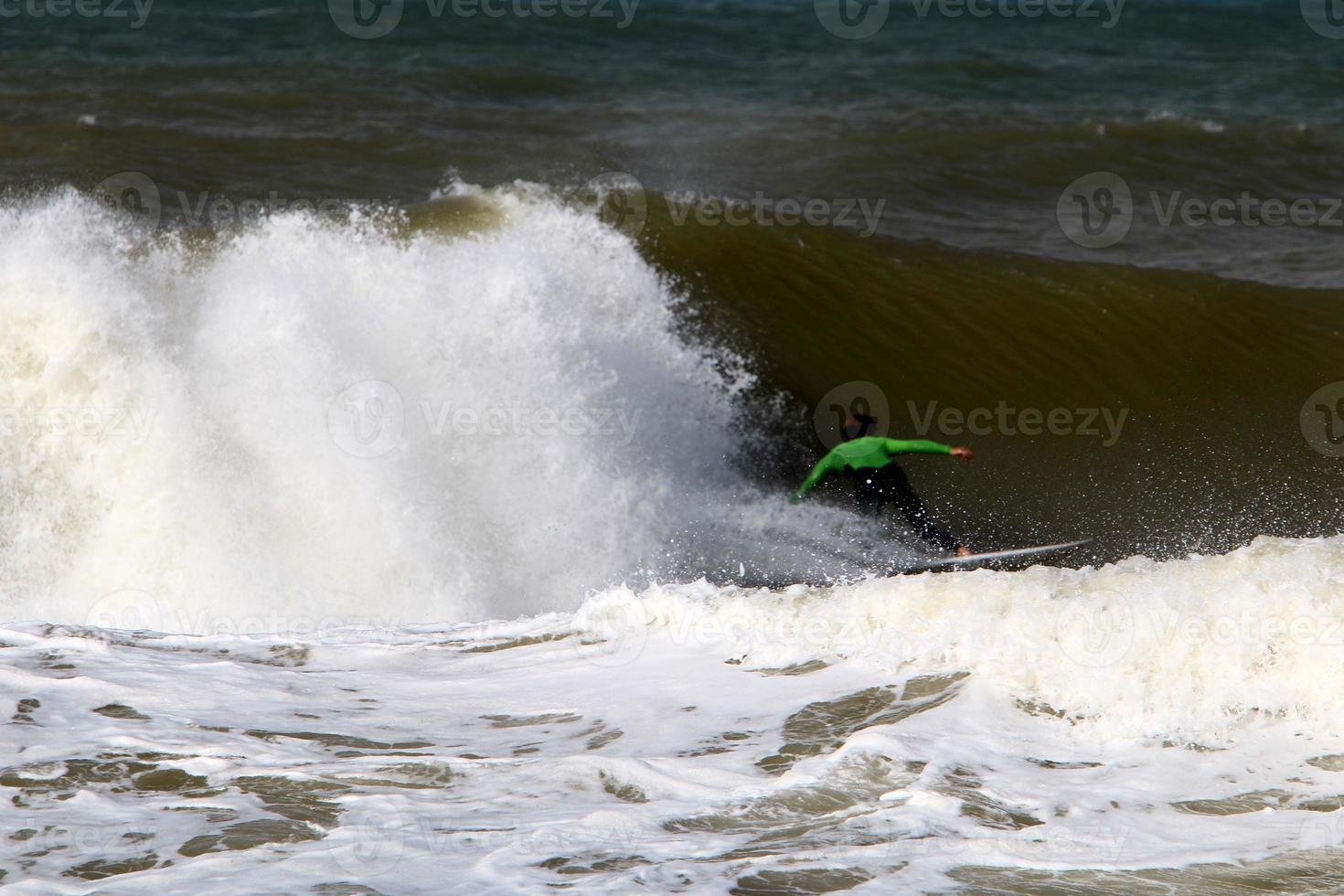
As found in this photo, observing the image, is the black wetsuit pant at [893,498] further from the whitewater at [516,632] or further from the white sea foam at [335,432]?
the white sea foam at [335,432]

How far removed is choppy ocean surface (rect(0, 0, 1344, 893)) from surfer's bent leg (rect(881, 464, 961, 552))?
1.12 feet

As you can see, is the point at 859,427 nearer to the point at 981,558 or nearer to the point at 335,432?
the point at 981,558

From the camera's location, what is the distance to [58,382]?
376 inches

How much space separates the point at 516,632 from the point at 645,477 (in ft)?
8.69

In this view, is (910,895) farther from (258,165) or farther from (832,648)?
(258,165)

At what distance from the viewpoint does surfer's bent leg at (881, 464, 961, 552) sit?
8.88 meters

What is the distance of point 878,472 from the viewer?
885cm

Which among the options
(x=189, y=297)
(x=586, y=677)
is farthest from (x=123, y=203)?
(x=586, y=677)

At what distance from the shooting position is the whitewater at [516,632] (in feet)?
14.6

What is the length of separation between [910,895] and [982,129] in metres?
15.2

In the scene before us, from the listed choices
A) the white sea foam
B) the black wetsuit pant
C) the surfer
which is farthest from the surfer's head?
the white sea foam

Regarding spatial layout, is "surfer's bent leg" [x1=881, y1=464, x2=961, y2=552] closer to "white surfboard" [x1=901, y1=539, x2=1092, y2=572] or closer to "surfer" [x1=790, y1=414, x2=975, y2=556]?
"surfer" [x1=790, y1=414, x2=975, y2=556]

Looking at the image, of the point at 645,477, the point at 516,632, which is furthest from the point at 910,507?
the point at 516,632

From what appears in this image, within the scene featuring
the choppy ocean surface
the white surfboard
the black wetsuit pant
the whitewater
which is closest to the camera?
the whitewater
